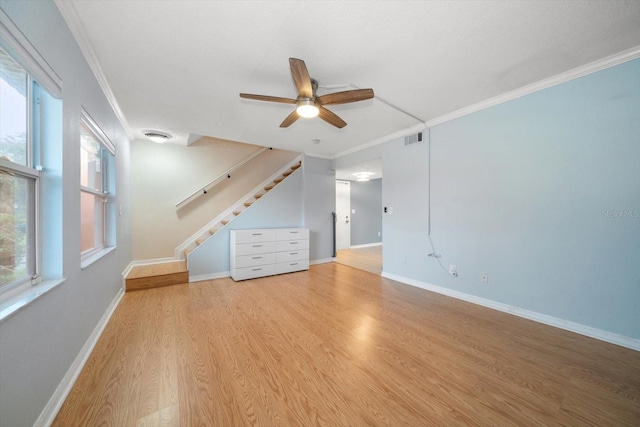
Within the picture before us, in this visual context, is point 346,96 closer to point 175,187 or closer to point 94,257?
point 94,257

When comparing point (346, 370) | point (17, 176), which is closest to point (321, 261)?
point (346, 370)

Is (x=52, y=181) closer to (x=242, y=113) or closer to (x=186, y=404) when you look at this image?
(x=186, y=404)

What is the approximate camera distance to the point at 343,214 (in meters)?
7.10

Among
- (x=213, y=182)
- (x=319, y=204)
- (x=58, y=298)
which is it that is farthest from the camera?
(x=319, y=204)

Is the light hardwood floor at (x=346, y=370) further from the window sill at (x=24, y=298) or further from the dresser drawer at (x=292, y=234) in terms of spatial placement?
the dresser drawer at (x=292, y=234)

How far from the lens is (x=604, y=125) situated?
209 centimetres

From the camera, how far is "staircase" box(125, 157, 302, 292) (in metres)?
3.45

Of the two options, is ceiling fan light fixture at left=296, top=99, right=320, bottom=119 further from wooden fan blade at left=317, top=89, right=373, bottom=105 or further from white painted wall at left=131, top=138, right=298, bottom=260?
white painted wall at left=131, top=138, right=298, bottom=260

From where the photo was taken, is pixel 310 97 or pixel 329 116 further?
pixel 329 116

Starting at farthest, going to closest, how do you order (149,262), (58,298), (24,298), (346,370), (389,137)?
1. (149,262)
2. (389,137)
3. (346,370)
4. (58,298)
5. (24,298)

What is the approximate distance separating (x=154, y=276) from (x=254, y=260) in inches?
59.1

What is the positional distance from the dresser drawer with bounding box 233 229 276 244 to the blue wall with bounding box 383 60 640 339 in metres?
2.71

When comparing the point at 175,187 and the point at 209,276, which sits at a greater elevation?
the point at 175,187

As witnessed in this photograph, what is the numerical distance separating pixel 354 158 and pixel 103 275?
433 centimetres
